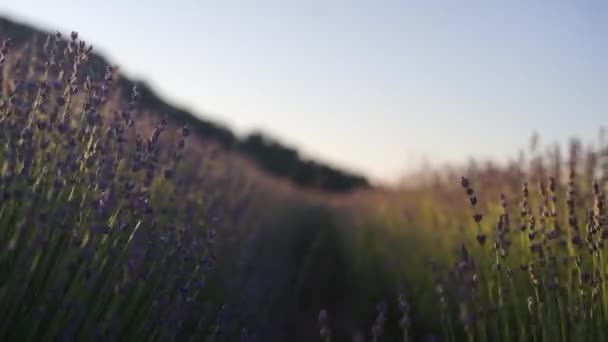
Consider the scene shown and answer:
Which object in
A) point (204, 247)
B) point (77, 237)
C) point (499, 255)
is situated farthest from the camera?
point (204, 247)

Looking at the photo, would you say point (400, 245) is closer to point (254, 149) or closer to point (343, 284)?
point (343, 284)

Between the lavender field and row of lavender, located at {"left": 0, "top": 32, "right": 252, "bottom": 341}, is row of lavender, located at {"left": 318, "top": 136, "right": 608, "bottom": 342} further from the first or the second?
row of lavender, located at {"left": 0, "top": 32, "right": 252, "bottom": 341}

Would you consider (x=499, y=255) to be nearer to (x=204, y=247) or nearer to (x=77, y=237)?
(x=204, y=247)

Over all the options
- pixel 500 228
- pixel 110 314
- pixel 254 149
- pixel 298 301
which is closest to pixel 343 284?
pixel 298 301

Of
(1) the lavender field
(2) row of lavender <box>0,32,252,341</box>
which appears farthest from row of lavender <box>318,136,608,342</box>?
(2) row of lavender <box>0,32,252,341</box>

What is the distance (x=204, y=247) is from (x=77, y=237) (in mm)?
1065

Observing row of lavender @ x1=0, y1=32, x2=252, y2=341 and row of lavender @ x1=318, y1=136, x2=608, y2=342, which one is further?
row of lavender @ x1=318, y1=136, x2=608, y2=342

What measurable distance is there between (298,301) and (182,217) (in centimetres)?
164

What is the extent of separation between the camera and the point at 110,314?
1712mm

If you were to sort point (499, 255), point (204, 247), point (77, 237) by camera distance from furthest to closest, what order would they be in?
point (204, 247), point (499, 255), point (77, 237)

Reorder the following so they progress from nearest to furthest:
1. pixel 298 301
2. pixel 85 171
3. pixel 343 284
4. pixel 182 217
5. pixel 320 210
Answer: pixel 85 171 < pixel 182 217 < pixel 298 301 < pixel 343 284 < pixel 320 210

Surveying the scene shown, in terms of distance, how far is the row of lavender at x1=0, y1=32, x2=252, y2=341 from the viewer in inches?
69.1

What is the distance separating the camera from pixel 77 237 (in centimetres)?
177

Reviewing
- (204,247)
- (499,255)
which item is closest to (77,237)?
(204,247)
